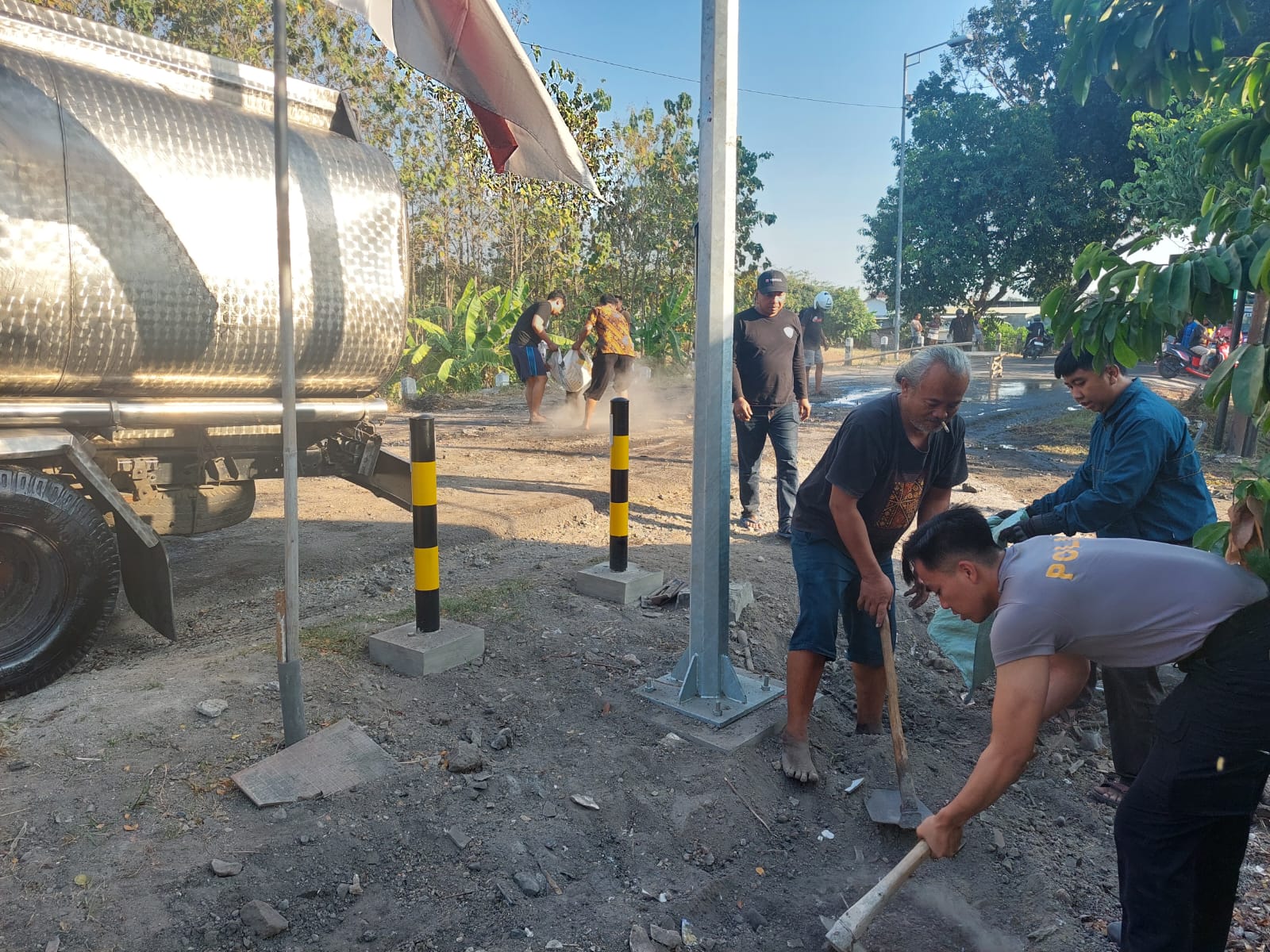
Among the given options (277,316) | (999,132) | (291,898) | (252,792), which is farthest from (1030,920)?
(999,132)

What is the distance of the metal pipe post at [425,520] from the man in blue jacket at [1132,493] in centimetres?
282

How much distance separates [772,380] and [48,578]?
4.84 m

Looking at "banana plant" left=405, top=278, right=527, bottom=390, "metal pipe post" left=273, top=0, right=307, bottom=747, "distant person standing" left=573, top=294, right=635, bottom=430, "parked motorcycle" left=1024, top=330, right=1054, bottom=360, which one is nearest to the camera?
"metal pipe post" left=273, top=0, right=307, bottom=747

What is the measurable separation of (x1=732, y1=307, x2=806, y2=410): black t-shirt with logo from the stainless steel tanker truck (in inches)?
113

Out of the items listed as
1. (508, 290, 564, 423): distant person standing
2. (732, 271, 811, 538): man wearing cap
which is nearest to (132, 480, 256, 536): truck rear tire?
(732, 271, 811, 538): man wearing cap

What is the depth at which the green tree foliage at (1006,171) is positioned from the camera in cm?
2534

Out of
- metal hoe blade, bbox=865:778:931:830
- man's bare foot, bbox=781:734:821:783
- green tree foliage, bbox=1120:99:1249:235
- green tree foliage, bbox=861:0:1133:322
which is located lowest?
metal hoe blade, bbox=865:778:931:830

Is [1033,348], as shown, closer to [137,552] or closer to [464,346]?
[464,346]

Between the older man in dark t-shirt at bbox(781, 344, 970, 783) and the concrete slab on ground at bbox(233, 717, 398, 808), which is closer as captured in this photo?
the concrete slab on ground at bbox(233, 717, 398, 808)

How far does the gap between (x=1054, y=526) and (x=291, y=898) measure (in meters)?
3.40

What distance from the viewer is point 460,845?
304 centimetres

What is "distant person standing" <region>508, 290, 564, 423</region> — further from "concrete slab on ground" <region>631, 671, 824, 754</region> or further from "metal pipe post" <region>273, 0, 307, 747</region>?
"metal pipe post" <region>273, 0, 307, 747</region>

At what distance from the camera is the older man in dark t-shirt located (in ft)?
11.3

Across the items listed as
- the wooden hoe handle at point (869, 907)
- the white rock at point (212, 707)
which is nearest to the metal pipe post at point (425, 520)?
the white rock at point (212, 707)
